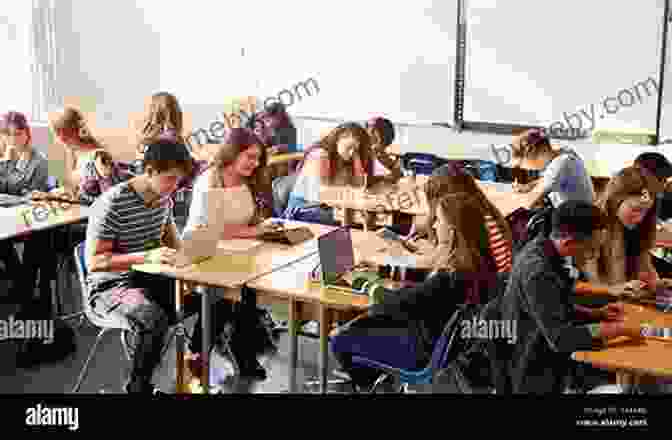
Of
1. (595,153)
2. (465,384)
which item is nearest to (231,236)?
(465,384)

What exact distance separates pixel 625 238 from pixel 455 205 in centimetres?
69

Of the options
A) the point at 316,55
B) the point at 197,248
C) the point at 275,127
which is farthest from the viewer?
the point at 316,55

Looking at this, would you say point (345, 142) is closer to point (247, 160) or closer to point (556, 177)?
point (556, 177)

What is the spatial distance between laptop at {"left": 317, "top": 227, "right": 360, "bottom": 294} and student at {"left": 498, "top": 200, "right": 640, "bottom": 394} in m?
0.71

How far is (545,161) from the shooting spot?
520cm

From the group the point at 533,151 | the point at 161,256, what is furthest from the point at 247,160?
the point at 533,151

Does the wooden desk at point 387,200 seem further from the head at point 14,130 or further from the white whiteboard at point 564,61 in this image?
the head at point 14,130

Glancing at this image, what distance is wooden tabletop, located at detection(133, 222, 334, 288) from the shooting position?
3.32m

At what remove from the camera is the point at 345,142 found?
16.9 feet

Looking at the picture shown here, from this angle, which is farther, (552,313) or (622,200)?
(622,200)

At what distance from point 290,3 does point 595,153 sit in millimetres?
2766

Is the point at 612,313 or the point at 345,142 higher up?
the point at 345,142

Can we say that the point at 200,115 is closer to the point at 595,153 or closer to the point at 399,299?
the point at 595,153

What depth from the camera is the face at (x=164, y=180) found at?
3.11 meters
